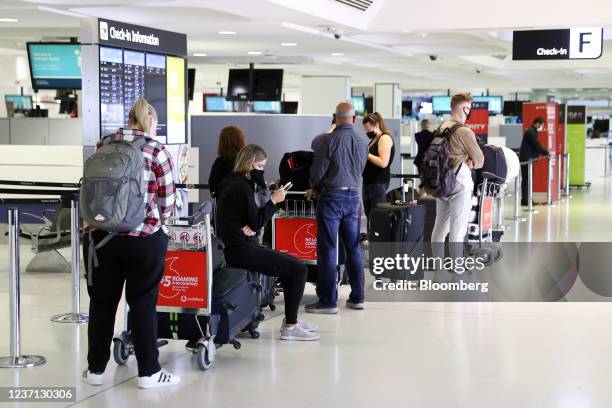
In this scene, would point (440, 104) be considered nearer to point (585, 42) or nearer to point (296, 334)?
point (585, 42)

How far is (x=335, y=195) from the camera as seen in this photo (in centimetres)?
693

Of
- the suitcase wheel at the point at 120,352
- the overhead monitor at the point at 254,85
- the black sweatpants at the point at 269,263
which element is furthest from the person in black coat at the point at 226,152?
the overhead monitor at the point at 254,85

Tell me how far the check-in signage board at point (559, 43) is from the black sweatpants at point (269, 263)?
6.68 metres

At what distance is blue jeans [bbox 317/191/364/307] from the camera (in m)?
6.94

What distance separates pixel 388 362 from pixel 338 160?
1.77 metres

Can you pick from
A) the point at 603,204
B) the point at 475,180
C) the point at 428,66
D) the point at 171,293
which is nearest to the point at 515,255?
the point at 475,180

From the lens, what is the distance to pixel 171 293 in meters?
5.48

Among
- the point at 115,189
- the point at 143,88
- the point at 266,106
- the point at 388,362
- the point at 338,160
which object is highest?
the point at 266,106

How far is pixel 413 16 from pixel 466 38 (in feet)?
10.9

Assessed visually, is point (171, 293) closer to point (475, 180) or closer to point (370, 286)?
point (370, 286)

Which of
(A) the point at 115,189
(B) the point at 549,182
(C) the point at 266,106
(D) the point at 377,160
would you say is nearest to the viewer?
(A) the point at 115,189

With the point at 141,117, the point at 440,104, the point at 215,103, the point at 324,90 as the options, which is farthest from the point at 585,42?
the point at 215,103

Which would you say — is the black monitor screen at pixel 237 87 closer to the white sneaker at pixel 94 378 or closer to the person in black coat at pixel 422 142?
the person in black coat at pixel 422 142

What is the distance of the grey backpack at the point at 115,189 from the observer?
4.62 meters
